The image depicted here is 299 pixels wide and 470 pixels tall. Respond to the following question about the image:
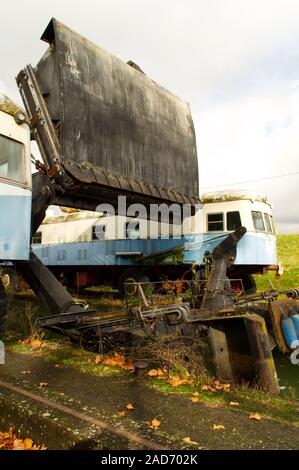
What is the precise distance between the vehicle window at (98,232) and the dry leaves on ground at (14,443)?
37.1ft

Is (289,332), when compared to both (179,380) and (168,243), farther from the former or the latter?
(168,243)

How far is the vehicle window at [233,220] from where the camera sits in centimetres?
1222

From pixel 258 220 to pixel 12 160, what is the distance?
8.92 metres

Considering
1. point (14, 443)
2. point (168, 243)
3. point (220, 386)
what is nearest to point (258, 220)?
point (168, 243)

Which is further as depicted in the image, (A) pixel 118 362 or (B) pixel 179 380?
(A) pixel 118 362

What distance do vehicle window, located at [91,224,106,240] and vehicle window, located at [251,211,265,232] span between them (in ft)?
18.9

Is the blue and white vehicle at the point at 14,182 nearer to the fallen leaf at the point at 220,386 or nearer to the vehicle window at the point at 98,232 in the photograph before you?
the fallen leaf at the point at 220,386

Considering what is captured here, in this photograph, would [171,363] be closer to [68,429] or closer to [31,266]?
[68,429]

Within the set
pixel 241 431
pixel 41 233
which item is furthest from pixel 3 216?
pixel 41 233

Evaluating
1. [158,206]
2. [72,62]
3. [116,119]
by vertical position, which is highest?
[72,62]

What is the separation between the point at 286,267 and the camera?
22.8 meters

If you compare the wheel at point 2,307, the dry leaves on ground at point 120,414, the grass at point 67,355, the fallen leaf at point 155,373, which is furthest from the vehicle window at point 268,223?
the dry leaves on ground at point 120,414
